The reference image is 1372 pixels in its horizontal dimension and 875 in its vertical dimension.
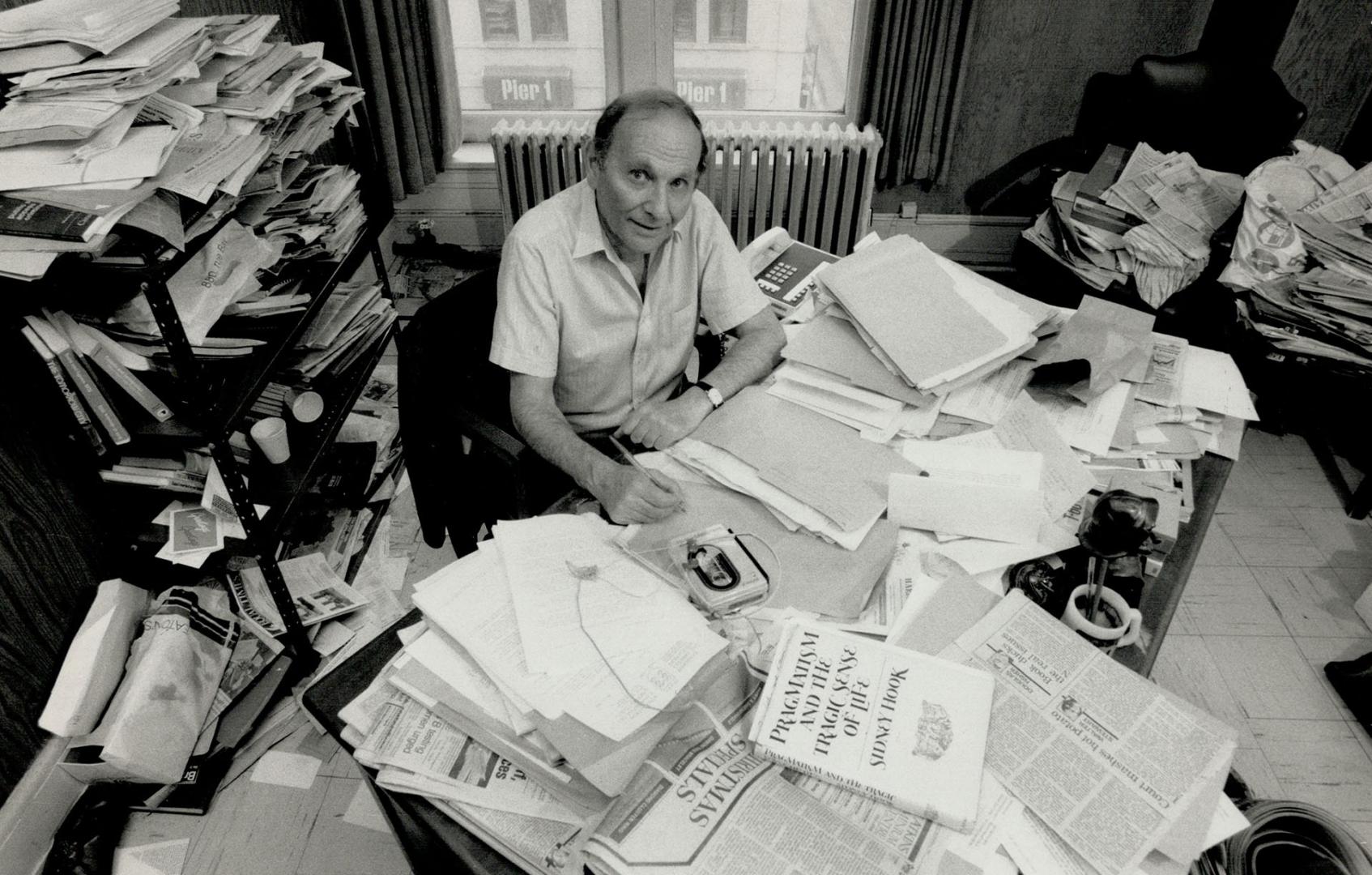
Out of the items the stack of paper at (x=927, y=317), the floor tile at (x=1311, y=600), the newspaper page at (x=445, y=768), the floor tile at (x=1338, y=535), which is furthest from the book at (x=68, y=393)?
the floor tile at (x=1338, y=535)

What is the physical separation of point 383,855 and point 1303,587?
8.07 ft

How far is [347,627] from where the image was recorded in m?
2.02

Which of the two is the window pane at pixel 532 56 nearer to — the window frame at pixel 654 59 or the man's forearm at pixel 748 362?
the window frame at pixel 654 59

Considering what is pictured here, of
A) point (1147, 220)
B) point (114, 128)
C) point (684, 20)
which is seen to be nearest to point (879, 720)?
point (114, 128)

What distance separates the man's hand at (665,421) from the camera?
1.51 meters

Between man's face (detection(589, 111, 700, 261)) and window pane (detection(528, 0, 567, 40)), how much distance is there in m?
1.97

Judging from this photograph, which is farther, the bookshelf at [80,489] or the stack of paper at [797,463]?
the bookshelf at [80,489]

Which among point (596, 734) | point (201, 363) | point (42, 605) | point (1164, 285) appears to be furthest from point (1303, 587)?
point (42, 605)

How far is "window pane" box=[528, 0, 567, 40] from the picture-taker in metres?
3.15

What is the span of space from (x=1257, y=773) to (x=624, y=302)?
1729mm

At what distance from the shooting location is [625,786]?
836 mm

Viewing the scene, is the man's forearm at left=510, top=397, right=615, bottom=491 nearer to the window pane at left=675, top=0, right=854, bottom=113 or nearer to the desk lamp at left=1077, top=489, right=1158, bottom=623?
the desk lamp at left=1077, top=489, right=1158, bottom=623

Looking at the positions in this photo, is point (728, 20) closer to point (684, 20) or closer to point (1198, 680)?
point (684, 20)

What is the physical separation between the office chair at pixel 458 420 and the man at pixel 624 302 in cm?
7
